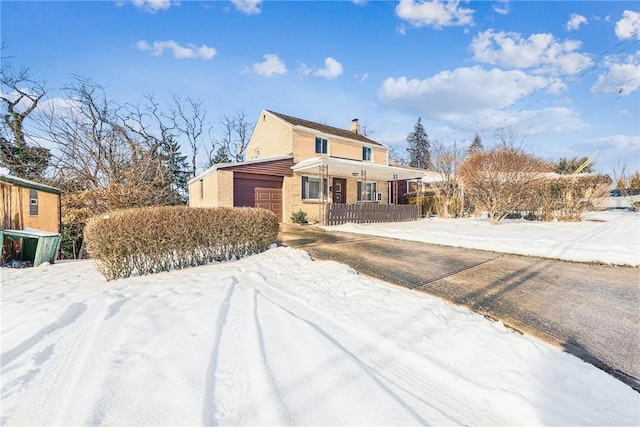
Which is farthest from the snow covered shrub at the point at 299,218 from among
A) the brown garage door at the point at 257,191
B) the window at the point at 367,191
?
the window at the point at 367,191

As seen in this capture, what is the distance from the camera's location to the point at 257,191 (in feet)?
47.3

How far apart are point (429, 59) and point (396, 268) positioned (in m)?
13.8

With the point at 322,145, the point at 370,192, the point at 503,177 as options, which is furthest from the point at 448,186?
the point at 322,145

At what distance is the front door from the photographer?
17250 mm

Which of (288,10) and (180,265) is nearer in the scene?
(180,265)

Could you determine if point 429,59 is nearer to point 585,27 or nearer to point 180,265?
point 585,27

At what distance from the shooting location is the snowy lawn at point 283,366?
1.71 m

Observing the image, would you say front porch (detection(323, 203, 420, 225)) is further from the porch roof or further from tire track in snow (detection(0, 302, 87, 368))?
tire track in snow (detection(0, 302, 87, 368))

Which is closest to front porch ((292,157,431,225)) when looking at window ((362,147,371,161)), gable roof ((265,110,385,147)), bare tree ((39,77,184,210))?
window ((362,147,371,161))

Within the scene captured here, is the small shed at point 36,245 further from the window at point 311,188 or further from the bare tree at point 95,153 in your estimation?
the window at point 311,188

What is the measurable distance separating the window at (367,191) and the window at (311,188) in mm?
3289

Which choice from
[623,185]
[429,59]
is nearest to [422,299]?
[429,59]

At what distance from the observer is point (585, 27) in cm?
1188

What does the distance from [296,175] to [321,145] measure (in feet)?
11.9
